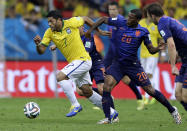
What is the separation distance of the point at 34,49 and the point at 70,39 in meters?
8.81

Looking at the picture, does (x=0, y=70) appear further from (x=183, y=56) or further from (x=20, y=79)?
(x=183, y=56)

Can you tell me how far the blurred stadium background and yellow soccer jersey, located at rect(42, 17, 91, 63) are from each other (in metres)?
6.41

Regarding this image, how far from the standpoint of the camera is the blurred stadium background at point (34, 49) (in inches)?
708

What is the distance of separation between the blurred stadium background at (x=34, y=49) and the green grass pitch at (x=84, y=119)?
2.44 m

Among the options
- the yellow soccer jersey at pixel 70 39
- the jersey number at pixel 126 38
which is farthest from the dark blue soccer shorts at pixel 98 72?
the jersey number at pixel 126 38

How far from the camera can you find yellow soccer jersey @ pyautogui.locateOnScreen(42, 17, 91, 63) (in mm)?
10750

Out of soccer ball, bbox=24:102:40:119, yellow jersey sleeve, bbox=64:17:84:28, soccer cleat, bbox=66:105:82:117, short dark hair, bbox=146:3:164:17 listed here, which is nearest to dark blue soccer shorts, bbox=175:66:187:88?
short dark hair, bbox=146:3:164:17

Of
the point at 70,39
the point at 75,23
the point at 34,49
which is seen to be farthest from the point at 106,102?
the point at 34,49

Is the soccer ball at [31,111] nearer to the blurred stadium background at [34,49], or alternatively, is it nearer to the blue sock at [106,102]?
the blue sock at [106,102]

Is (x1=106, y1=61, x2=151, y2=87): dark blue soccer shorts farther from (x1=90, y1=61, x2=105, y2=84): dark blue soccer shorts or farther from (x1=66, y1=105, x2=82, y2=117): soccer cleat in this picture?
(x1=90, y1=61, x2=105, y2=84): dark blue soccer shorts

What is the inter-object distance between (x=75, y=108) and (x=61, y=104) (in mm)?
4951

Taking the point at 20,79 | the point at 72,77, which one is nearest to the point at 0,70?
the point at 20,79

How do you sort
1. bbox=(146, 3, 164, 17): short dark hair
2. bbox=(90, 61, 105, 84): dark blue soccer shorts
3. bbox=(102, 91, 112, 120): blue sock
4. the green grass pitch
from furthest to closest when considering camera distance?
bbox=(90, 61, 105, 84): dark blue soccer shorts, bbox=(102, 91, 112, 120): blue sock, the green grass pitch, bbox=(146, 3, 164, 17): short dark hair

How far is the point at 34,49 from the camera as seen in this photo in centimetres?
1939
